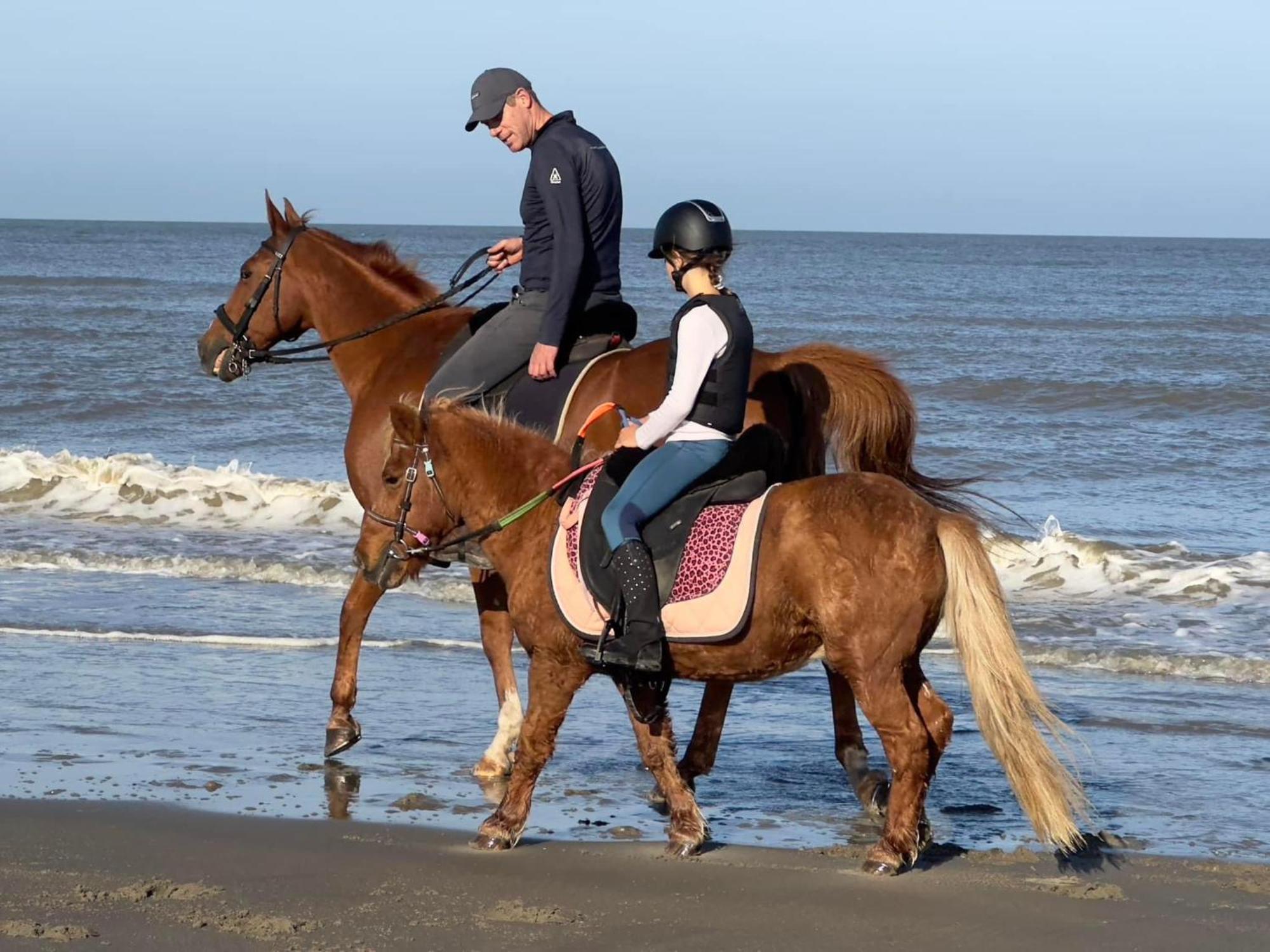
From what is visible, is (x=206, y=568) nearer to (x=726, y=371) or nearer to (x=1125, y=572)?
(x=1125, y=572)

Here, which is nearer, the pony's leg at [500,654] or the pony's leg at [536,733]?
the pony's leg at [536,733]

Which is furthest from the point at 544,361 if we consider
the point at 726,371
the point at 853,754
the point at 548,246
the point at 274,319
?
the point at 853,754

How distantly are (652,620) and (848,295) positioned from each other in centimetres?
4687

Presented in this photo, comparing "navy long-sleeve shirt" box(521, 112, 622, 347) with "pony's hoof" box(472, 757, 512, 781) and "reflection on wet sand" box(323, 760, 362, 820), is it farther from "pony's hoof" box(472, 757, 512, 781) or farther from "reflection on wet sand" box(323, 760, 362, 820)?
"reflection on wet sand" box(323, 760, 362, 820)

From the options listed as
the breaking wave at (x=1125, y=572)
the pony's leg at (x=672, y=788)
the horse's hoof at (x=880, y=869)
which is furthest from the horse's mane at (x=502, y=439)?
the breaking wave at (x=1125, y=572)

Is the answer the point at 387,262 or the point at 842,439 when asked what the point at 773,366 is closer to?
the point at 842,439

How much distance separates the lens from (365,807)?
6.37 metres

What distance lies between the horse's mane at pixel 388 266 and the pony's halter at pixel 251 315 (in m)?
0.22

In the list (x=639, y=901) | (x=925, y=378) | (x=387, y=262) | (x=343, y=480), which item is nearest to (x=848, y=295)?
(x=925, y=378)

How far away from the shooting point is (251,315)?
27.4 feet

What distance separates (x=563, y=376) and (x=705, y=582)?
Result: 202cm

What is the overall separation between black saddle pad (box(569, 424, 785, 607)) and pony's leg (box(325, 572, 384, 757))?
178 cm

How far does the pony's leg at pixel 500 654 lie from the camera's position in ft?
23.2

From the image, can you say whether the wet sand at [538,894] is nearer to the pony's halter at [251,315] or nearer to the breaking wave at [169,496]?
the pony's halter at [251,315]
